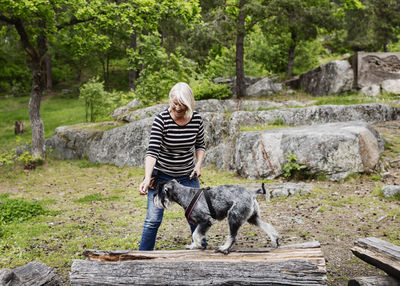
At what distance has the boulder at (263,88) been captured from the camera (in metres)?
18.4

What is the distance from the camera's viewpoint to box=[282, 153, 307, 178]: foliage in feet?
32.3

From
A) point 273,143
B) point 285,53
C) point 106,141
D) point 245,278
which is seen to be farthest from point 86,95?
point 245,278

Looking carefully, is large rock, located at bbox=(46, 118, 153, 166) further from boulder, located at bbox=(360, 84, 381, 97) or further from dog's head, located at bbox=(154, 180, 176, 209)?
boulder, located at bbox=(360, 84, 381, 97)

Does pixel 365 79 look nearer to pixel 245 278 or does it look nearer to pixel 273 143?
pixel 273 143

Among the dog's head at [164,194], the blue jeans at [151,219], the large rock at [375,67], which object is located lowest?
the blue jeans at [151,219]

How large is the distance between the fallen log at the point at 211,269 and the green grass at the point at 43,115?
1632 centimetres

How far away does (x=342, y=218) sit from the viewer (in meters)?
7.17

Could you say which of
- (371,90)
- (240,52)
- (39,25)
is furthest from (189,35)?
(371,90)

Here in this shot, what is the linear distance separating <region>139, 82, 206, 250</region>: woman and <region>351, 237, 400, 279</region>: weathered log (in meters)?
2.53

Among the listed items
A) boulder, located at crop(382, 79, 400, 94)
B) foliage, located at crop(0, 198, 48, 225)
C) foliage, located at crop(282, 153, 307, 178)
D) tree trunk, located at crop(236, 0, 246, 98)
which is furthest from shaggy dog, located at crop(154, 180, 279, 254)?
boulder, located at crop(382, 79, 400, 94)

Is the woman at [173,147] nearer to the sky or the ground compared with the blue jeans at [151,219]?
nearer to the sky

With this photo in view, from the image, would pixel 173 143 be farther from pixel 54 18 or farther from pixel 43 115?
pixel 43 115

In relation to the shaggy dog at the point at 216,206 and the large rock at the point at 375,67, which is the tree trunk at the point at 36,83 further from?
the large rock at the point at 375,67

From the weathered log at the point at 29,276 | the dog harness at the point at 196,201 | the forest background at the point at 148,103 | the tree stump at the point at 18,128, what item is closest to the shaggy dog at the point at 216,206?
the dog harness at the point at 196,201
